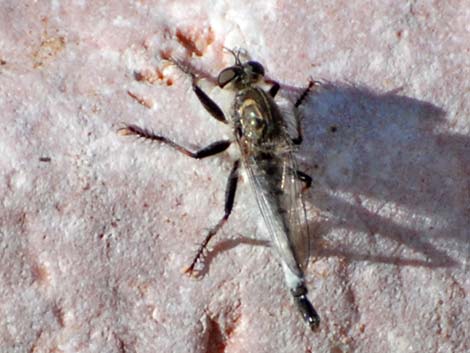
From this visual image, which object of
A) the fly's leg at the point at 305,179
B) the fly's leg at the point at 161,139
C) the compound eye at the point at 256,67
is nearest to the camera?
the fly's leg at the point at 161,139

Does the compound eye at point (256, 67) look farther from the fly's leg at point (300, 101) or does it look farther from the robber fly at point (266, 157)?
the fly's leg at point (300, 101)

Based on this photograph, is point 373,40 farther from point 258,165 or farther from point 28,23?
point 28,23

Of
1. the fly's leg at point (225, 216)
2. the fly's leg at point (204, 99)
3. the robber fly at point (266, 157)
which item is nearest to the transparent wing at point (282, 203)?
the robber fly at point (266, 157)

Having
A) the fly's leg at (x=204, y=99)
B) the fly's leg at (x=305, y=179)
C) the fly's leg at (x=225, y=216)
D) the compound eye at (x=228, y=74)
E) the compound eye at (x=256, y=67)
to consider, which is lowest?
the fly's leg at (x=225, y=216)

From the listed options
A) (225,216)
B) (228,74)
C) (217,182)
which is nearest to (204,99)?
(228,74)

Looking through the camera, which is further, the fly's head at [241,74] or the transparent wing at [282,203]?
the fly's head at [241,74]

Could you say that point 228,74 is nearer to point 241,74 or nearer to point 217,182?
point 241,74
